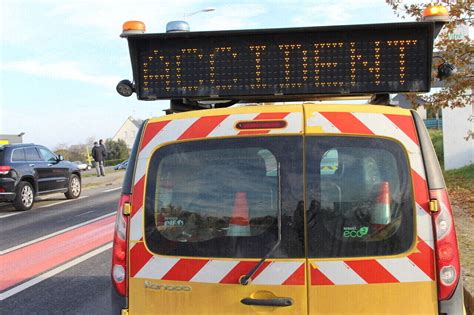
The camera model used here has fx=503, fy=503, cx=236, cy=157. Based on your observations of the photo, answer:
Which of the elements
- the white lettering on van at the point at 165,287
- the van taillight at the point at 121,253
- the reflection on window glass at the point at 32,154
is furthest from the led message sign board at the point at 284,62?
the reflection on window glass at the point at 32,154

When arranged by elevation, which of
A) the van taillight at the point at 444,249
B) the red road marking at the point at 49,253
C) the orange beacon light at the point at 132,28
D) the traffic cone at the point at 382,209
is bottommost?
the red road marking at the point at 49,253

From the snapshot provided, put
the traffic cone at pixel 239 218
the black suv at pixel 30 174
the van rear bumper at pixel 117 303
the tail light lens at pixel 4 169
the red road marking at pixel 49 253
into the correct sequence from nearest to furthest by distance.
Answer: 1. the traffic cone at pixel 239 218
2. the van rear bumper at pixel 117 303
3. the red road marking at pixel 49 253
4. the tail light lens at pixel 4 169
5. the black suv at pixel 30 174

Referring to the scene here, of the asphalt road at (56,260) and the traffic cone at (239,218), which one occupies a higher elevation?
the traffic cone at (239,218)

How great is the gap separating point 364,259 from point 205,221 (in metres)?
0.83

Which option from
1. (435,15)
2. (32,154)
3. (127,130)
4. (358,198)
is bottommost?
(127,130)

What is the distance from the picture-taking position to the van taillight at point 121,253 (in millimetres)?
2748

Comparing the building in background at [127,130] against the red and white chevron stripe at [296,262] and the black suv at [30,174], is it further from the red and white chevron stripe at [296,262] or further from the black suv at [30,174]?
the red and white chevron stripe at [296,262]

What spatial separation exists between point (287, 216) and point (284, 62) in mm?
1258

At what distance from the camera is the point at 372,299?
247 cm

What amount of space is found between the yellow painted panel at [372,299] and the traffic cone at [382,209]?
31cm

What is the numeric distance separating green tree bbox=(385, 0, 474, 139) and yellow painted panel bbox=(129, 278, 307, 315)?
8.08 metres

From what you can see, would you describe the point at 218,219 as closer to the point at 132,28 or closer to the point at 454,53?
the point at 132,28

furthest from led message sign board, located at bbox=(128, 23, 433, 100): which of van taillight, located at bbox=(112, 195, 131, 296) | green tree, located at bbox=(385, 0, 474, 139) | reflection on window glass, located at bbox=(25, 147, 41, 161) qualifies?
reflection on window glass, located at bbox=(25, 147, 41, 161)

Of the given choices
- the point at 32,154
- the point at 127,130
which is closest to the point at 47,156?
the point at 32,154
